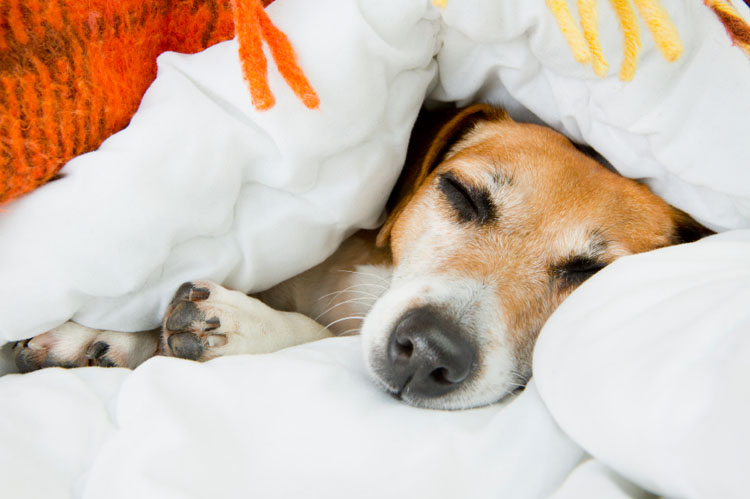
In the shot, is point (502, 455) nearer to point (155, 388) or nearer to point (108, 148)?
point (155, 388)

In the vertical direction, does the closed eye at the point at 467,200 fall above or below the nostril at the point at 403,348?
above

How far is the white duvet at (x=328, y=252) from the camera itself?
2.08 feet

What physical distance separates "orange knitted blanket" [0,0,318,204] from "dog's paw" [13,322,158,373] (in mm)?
251

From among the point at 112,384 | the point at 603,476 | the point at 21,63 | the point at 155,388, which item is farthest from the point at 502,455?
the point at 21,63

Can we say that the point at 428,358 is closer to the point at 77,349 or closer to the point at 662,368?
the point at 662,368

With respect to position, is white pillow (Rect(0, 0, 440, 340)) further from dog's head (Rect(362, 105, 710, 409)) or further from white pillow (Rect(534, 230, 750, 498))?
white pillow (Rect(534, 230, 750, 498))

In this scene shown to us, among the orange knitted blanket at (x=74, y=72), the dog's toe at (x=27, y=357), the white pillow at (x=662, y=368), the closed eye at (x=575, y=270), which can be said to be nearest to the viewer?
the white pillow at (x=662, y=368)

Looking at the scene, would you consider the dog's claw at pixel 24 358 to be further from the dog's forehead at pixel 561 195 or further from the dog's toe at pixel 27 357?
the dog's forehead at pixel 561 195

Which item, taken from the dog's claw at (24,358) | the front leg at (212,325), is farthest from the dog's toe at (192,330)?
the dog's claw at (24,358)

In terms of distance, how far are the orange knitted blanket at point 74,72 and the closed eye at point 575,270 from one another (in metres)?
0.52

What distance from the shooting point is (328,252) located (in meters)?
1.20

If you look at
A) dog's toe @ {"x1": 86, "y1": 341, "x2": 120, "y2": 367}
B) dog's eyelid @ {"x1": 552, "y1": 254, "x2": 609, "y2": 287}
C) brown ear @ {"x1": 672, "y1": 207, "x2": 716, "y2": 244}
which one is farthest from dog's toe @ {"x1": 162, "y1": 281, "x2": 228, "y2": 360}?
brown ear @ {"x1": 672, "y1": 207, "x2": 716, "y2": 244}

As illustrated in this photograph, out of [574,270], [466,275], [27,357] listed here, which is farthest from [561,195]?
[27,357]

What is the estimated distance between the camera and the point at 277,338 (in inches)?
42.6
